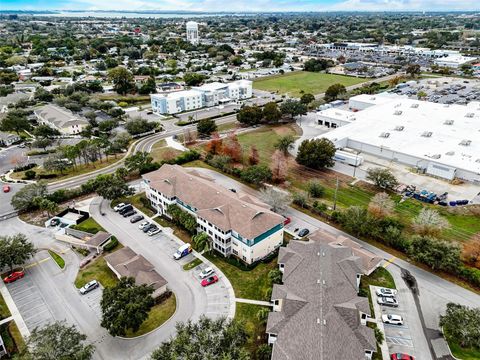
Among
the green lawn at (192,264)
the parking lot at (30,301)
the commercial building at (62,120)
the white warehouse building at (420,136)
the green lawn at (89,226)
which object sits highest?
the white warehouse building at (420,136)

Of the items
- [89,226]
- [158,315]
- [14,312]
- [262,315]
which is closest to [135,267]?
[158,315]

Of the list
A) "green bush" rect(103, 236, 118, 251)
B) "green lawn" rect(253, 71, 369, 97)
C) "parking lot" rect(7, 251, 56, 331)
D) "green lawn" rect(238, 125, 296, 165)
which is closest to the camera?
"parking lot" rect(7, 251, 56, 331)

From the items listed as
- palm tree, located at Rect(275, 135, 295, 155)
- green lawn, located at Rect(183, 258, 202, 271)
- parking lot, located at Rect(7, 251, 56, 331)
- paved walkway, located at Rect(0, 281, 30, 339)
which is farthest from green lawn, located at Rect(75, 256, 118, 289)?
palm tree, located at Rect(275, 135, 295, 155)

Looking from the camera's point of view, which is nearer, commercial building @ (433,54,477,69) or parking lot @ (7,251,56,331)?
parking lot @ (7,251,56,331)

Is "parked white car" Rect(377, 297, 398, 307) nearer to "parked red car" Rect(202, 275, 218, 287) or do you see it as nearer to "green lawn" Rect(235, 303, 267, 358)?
"green lawn" Rect(235, 303, 267, 358)

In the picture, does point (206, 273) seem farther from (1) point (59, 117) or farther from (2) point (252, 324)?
(1) point (59, 117)

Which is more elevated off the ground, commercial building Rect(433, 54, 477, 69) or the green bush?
commercial building Rect(433, 54, 477, 69)

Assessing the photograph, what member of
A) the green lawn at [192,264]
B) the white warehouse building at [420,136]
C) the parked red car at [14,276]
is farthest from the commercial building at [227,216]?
the white warehouse building at [420,136]

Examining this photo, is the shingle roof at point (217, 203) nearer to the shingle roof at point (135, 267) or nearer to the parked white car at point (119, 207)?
the parked white car at point (119, 207)
